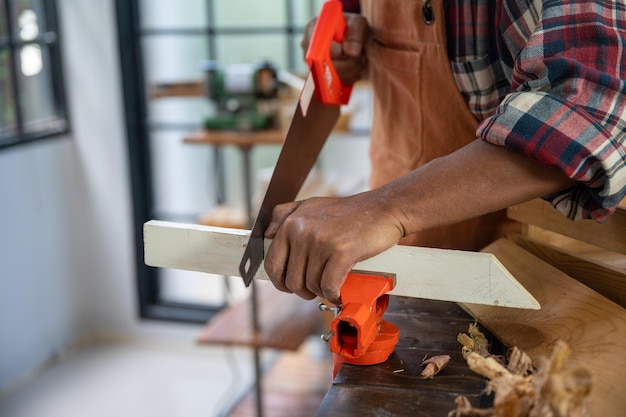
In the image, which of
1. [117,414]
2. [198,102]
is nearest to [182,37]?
[198,102]

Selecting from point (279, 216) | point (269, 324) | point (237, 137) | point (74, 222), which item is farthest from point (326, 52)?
point (74, 222)

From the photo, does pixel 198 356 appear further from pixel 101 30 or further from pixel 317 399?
pixel 101 30

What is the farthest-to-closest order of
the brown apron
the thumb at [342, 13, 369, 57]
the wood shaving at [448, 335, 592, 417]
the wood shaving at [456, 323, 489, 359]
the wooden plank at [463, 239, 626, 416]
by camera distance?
the thumb at [342, 13, 369, 57] < the brown apron < the wood shaving at [456, 323, 489, 359] < the wooden plank at [463, 239, 626, 416] < the wood shaving at [448, 335, 592, 417]

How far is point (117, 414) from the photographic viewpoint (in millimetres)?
2742

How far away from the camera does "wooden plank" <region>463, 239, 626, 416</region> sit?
0.71 metres

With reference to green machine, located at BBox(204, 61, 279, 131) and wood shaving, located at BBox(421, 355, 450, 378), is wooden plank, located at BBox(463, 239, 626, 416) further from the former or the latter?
green machine, located at BBox(204, 61, 279, 131)

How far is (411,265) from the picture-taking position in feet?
2.65

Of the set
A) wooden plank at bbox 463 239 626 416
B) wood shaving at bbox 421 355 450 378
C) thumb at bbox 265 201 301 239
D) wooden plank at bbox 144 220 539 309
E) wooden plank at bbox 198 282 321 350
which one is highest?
thumb at bbox 265 201 301 239

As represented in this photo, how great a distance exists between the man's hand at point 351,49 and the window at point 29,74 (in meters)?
1.92

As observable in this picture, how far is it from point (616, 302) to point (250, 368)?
2.37 metres

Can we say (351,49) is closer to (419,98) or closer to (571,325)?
(419,98)

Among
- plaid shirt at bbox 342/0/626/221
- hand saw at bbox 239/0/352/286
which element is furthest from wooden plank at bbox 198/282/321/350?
plaid shirt at bbox 342/0/626/221

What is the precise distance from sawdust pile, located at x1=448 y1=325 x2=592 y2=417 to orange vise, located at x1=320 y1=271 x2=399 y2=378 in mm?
118

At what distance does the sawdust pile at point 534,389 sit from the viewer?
0.58 meters
